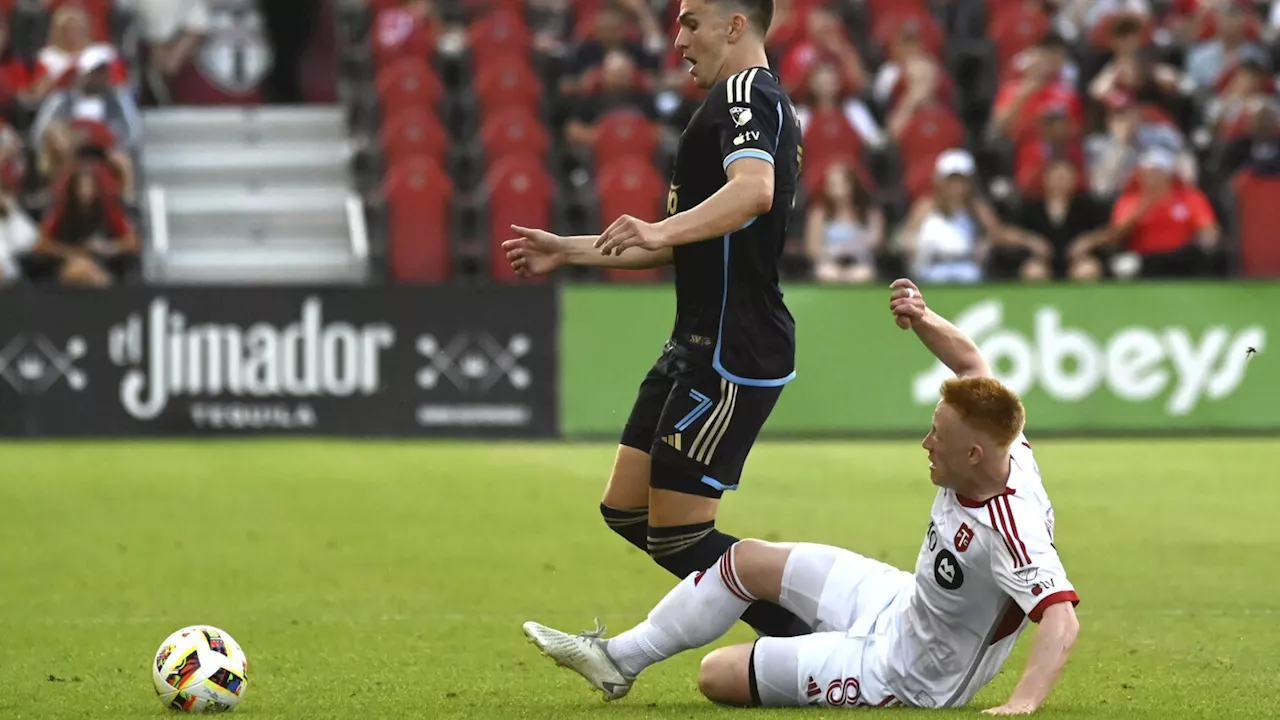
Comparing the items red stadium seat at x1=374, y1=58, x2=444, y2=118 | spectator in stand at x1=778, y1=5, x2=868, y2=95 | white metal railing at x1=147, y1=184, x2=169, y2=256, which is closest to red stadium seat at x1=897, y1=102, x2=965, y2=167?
spectator in stand at x1=778, y1=5, x2=868, y2=95

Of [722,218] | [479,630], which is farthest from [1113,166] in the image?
[722,218]

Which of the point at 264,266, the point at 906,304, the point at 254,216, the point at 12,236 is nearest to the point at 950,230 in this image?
the point at 264,266

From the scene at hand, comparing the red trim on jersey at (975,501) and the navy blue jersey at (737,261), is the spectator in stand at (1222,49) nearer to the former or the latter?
the navy blue jersey at (737,261)

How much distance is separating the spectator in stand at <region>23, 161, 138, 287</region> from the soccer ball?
38.9ft

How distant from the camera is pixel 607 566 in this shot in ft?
31.4

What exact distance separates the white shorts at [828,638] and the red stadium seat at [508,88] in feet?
47.7

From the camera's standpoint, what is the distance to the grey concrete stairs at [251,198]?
1950cm

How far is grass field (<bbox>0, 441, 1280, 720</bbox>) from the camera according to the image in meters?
6.31

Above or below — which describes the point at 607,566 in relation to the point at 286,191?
below

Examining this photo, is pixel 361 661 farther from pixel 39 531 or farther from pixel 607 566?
pixel 39 531

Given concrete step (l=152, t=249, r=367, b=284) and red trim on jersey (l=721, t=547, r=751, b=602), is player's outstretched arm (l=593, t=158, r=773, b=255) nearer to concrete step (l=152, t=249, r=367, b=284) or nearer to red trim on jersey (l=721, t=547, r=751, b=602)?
red trim on jersey (l=721, t=547, r=751, b=602)

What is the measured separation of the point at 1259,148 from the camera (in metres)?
18.3

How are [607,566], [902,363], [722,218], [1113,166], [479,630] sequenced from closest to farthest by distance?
[722,218], [479,630], [607,566], [902,363], [1113,166]

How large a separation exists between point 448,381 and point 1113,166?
21.8 ft
